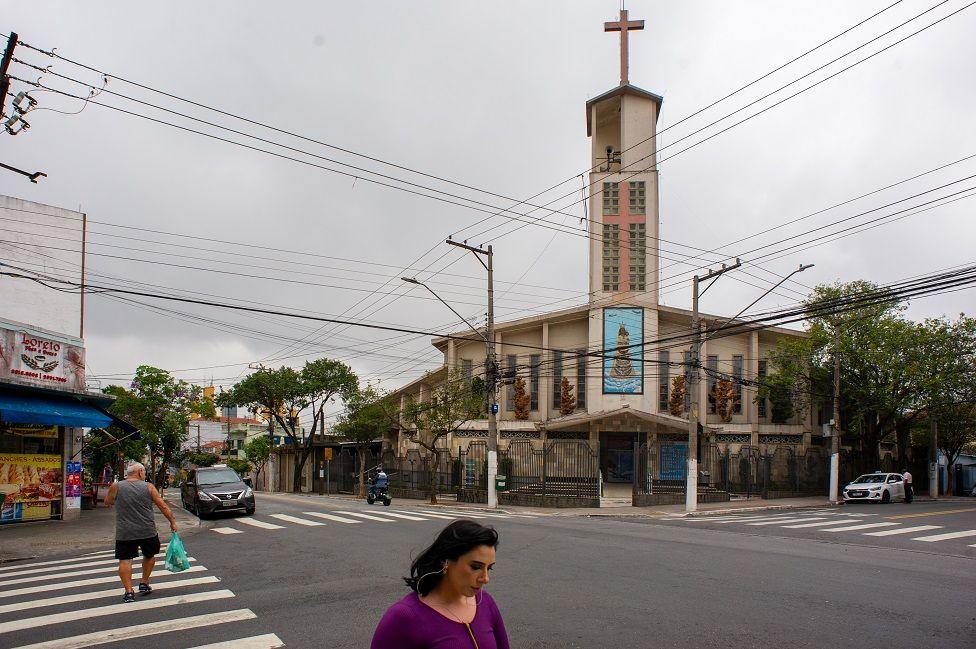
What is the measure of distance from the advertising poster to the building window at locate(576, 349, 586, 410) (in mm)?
26937

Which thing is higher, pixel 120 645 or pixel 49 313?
pixel 49 313

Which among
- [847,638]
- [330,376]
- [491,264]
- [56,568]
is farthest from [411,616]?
[330,376]

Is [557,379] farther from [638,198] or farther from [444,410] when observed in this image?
[638,198]

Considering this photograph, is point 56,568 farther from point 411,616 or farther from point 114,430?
point 114,430

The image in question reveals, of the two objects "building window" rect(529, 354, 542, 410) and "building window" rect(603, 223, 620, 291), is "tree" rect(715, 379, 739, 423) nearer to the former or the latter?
"building window" rect(603, 223, 620, 291)

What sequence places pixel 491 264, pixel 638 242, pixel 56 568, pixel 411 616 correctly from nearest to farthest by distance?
pixel 411 616 → pixel 56 568 → pixel 491 264 → pixel 638 242

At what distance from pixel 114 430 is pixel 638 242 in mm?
27080

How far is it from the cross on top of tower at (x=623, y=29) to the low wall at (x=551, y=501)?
73.8ft

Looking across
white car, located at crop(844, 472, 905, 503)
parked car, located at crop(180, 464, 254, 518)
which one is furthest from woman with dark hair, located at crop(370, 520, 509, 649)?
white car, located at crop(844, 472, 905, 503)

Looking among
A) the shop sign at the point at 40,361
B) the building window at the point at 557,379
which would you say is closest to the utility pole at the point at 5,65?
the shop sign at the point at 40,361

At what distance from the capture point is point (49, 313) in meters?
21.8

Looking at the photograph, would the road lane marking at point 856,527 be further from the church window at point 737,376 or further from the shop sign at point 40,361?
the shop sign at point 40,361

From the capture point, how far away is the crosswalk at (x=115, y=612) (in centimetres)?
714

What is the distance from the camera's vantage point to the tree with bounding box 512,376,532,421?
42.2 m
